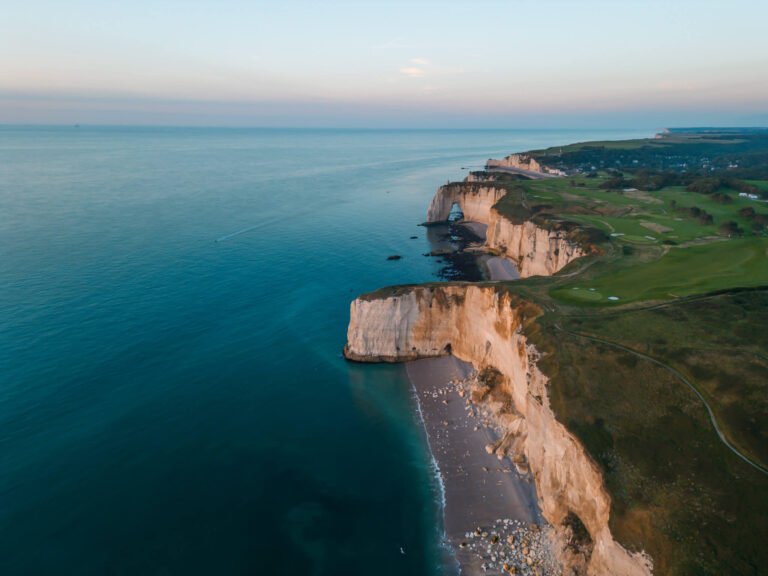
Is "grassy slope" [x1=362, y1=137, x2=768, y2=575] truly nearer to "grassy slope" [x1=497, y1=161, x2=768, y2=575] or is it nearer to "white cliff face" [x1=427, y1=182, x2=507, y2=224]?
"grassy slope" [x1=497, y1=161, x2=768, y2=575]

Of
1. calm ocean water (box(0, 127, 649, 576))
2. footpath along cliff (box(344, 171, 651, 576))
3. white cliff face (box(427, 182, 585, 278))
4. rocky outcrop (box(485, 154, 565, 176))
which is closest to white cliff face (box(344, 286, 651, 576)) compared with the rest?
footpath along cliff (box(344, 171, 651, 576))

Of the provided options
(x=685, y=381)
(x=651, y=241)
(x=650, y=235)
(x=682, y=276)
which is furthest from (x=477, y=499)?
→ (x=650, y=235)

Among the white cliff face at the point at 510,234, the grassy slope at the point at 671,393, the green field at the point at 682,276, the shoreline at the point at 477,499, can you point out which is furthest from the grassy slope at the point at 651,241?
the shoreline at the point at 477,499

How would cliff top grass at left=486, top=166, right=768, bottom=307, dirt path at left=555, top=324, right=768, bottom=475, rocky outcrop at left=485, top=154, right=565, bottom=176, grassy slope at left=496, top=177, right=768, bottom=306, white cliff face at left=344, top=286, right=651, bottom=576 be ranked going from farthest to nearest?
rocky outcrop at left=485, top=154, right=565, bottom=176
cliff top grass at left=486, top=166, right=768, bottom=307
grassy slope at left=496, top=177, right=768, bottom=306
white cliff face at left=344, top=286, right=651, bottom=576
dirt path at left=555, top=324, right=768, bottom=475

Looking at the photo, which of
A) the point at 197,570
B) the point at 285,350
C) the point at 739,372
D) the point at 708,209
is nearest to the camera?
the point at 197,570

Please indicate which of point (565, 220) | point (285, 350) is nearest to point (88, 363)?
point (285, 350)

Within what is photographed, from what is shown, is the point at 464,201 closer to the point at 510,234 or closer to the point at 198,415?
the point at 510,234

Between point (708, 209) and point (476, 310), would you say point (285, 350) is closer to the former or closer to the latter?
point (476, 310)
